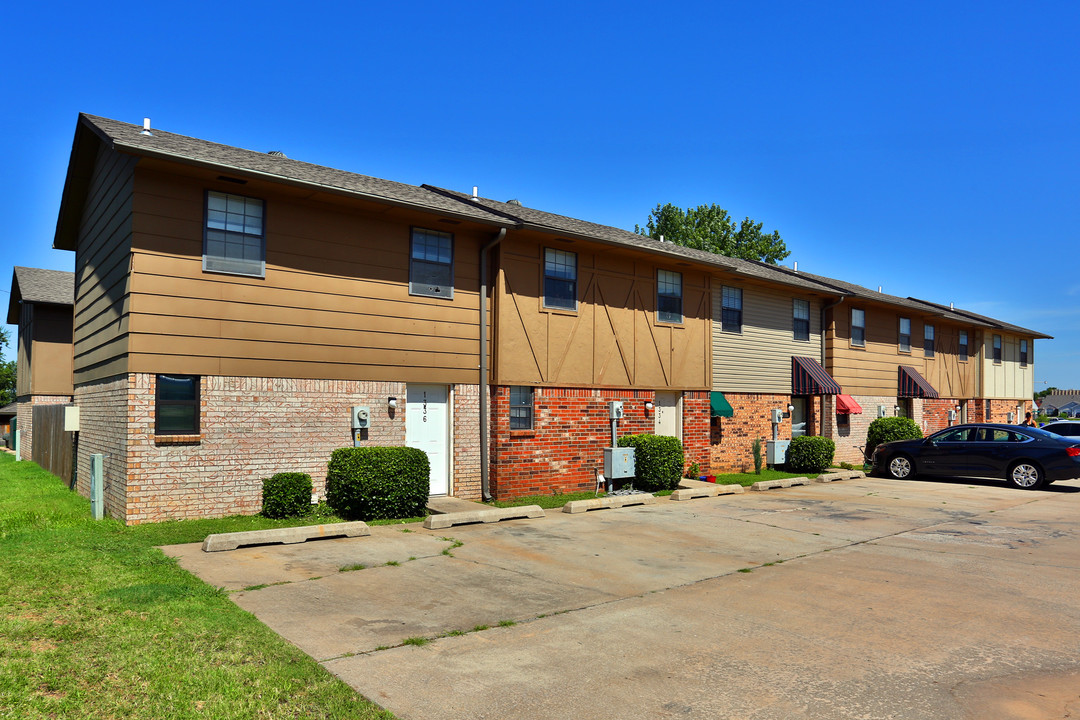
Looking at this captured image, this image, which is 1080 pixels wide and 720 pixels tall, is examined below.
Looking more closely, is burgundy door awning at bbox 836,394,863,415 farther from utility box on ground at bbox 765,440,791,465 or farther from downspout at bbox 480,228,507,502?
downspout at bbox 480,228,507,502

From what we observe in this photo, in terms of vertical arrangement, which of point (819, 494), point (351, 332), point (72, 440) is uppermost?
point (351, 332)

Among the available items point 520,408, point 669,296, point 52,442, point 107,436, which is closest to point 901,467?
point 669,296

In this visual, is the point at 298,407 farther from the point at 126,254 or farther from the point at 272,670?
the point at 272,670

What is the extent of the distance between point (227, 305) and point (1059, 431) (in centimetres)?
2892

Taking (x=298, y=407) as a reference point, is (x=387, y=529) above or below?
below

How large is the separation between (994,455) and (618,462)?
33.3 feet

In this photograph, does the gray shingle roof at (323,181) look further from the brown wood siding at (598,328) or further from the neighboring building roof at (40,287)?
the neighboring building roof at (40,287)

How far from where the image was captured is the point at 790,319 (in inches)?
867

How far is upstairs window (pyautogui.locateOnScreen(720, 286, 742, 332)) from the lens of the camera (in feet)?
64.6

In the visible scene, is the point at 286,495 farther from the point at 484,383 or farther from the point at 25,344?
the point at 25,344

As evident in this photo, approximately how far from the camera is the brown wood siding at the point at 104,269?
35.9 ft

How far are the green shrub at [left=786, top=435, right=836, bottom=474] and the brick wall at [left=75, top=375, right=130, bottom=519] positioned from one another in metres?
16.9

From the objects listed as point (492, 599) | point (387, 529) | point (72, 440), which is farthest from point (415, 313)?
point (72, 440)

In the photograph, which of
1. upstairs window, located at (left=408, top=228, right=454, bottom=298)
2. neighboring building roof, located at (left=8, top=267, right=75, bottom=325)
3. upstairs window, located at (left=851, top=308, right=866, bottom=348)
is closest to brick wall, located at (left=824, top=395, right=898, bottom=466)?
upstairs window, located at (left=851, top=308, right=866, bottom=348)
